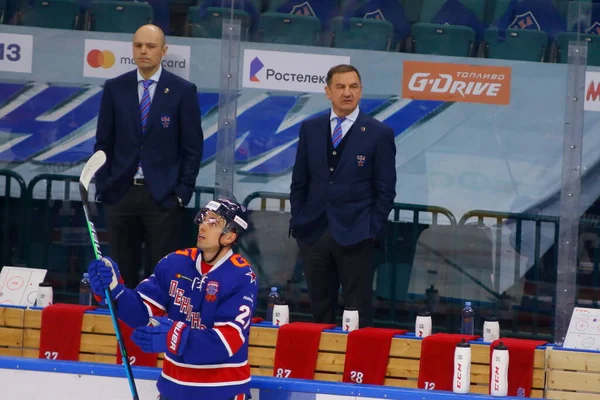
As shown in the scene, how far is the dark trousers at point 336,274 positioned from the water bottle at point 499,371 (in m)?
1.14

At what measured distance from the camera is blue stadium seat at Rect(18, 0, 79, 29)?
6680 millimetres

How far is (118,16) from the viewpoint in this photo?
6.62 metres

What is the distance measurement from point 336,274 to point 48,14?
2.42 meters

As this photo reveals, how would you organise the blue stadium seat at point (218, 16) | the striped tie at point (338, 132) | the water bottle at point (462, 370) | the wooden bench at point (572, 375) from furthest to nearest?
the blue stadium seat at point (218, 16)
the striped tie at point (338, 132)
the wooden bench at point (572, 375)
the water bottle at point (462, 370)

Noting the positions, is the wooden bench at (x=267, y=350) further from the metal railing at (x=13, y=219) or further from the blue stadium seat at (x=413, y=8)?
the blue stadium seat at (x=413, y=8)

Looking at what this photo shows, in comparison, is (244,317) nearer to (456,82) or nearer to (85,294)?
(85,294)

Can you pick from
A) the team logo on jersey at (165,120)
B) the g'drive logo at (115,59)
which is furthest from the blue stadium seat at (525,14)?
the team logo on jersey at (165,120)

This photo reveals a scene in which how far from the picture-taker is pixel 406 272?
6.55m

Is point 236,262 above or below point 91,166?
below

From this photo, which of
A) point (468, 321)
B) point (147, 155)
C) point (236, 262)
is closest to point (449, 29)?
point (468, 321)

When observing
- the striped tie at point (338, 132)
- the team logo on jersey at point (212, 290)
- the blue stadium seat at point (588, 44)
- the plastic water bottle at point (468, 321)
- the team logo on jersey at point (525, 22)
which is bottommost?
the plastic water bottle at point (468, 321)

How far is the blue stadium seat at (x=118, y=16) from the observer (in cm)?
660

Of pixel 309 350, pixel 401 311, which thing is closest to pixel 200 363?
pixel 309 350

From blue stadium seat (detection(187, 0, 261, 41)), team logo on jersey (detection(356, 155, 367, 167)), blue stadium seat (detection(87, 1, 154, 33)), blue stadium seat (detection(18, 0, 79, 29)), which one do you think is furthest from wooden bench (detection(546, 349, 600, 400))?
blue stadium seat (detection(18, 0, 79, 29))
